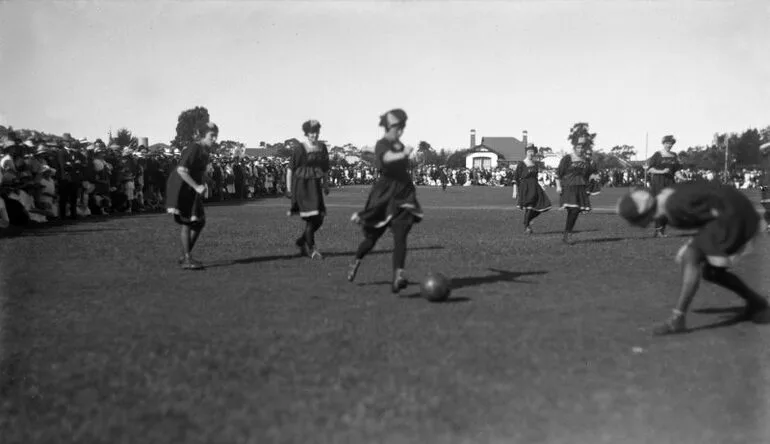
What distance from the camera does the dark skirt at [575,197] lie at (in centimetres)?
1717

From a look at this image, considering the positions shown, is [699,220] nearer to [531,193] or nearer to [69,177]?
[531,193]

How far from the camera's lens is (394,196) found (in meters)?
9.80

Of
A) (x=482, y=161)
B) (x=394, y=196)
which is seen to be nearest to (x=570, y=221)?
(x=394, y=196)

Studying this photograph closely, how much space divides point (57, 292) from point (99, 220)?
1408 cm

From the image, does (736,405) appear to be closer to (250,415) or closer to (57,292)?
(250,415)

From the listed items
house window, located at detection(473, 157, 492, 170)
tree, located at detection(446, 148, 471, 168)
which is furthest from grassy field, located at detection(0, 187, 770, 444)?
tree, located at detection(446, 148, 471, 168)

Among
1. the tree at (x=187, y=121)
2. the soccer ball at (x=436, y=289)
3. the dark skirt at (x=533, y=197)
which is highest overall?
the tree at (x=187, y=121)

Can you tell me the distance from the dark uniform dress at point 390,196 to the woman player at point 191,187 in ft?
9.87

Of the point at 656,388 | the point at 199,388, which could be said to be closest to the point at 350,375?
the point at 199,388

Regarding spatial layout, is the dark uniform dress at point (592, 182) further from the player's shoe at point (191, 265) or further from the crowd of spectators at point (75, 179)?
the player's shoe at point (191, 265)

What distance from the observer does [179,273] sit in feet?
38.4

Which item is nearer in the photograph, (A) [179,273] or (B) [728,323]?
(B) [728,323]

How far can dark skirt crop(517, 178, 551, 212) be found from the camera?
19.6 m

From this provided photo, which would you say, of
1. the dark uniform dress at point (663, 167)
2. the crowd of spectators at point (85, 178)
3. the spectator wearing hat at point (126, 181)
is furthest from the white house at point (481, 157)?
the dark uniform dress at point (663, 167)
